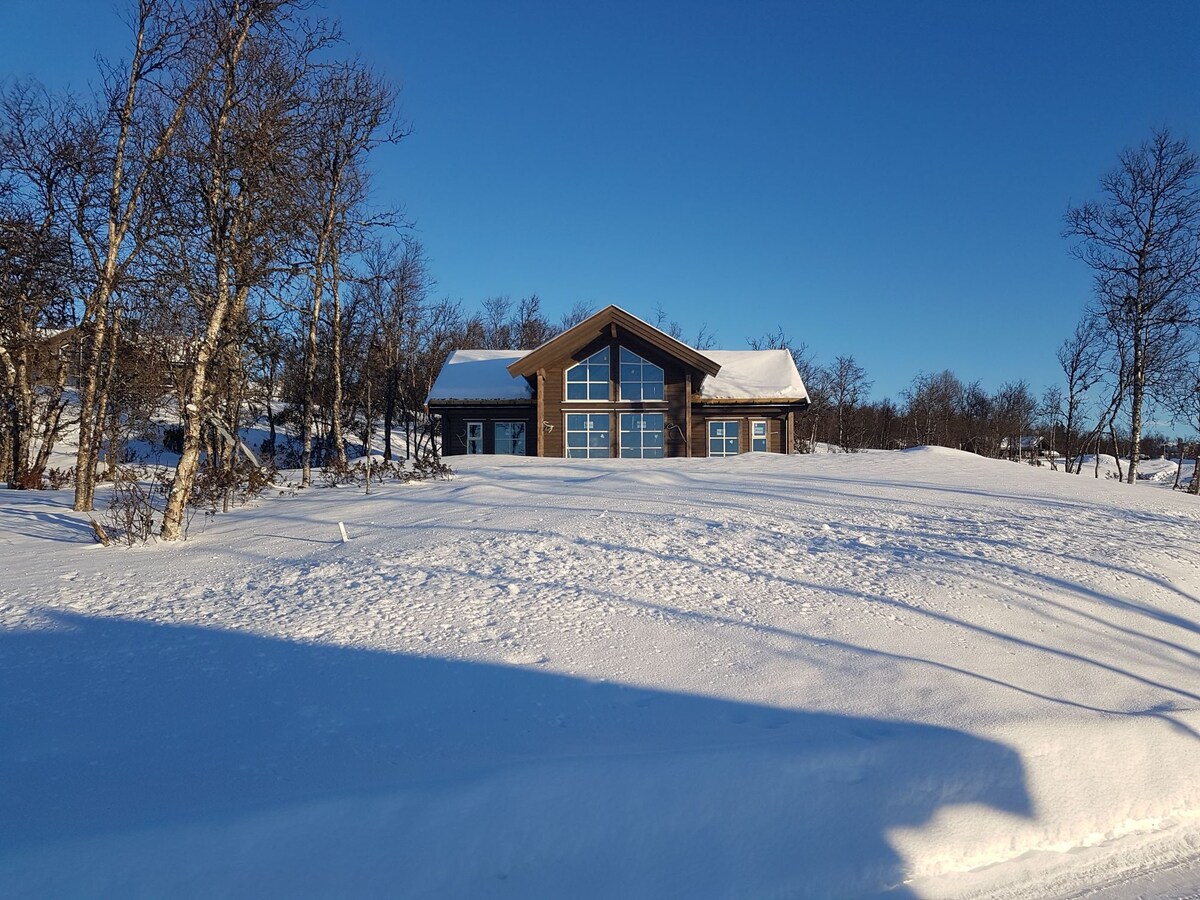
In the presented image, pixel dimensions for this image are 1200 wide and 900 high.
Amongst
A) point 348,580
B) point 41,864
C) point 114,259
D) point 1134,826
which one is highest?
point 114,259

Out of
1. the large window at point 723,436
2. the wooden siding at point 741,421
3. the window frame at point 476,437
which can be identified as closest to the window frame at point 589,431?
the wooden siding at point 741,421

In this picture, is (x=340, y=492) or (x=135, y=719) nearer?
(x=135, y=719)

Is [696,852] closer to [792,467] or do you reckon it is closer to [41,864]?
[41,864]

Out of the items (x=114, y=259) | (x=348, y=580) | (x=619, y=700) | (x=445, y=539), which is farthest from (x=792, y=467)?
(x=114, y=259)

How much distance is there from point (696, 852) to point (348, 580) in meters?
4.59

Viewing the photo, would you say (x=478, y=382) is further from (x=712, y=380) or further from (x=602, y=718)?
(x=602, y=718)

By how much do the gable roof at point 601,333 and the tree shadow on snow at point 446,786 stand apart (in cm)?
2068

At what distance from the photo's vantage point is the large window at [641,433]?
26.2 meters

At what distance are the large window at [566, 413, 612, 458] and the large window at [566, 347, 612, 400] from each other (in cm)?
66

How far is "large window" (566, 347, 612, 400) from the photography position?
2611 centimetres

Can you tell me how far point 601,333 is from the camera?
2567 centimetres

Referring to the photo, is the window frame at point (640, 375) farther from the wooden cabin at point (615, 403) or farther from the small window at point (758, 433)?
the small window at point (758, 433)

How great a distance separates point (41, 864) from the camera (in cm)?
305

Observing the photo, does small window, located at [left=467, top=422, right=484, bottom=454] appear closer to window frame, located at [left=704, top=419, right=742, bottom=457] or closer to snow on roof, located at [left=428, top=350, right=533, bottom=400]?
snow on roof, located at [left=428, top=350, right=533, bottom=400]
